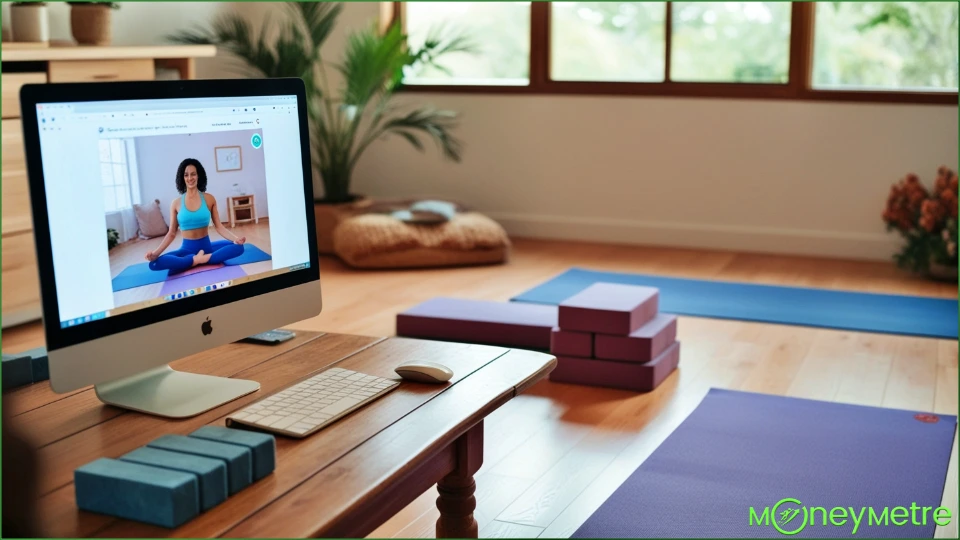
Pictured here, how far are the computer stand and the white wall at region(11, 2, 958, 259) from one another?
4331mm

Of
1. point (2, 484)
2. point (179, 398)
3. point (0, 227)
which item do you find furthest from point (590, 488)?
point (0, 227)

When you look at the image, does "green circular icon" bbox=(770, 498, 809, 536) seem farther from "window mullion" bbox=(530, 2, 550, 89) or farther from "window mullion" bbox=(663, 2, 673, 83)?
"window mullion" bbox=(530, 2, 550, 89)

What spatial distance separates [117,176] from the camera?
4.48 feet

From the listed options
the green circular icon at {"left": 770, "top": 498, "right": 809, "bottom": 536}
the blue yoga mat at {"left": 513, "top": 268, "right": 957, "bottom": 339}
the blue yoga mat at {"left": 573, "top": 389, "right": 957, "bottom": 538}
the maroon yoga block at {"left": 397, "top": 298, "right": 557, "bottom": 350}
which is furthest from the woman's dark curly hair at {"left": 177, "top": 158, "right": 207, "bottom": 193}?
the blue yoga mat at {"left": 513, "top": 268, "right": 957, "bottom": 339}

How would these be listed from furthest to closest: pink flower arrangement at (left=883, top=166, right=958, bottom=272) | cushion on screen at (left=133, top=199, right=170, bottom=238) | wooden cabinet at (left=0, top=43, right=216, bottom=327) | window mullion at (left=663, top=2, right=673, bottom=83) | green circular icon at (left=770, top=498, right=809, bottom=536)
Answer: window mullion at (left=663, top=2, right=673, bottom=83) < pink flower arrangement at (left=883, top=166, right=958, bottom=272) < wooden cabinet at (left=0, top=43, right=216, bottom=327) < green circular icon at (left=770, top=498, right=809, bottom=536) < cushion on screen at (left=133, top=199, right=170, bottom=238)

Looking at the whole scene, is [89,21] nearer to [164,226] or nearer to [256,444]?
[164,226]

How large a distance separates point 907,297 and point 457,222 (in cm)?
211

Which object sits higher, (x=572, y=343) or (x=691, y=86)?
(x=691, y=86)

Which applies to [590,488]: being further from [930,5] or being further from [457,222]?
[930,5]

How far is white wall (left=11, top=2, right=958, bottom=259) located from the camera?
17.4 ft

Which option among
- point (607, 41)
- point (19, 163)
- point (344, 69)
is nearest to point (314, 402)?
point (19, 163)

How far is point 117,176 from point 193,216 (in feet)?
0.44

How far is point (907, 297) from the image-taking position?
454cm

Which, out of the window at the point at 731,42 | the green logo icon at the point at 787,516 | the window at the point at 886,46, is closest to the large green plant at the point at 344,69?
the window at the point at 731,42
